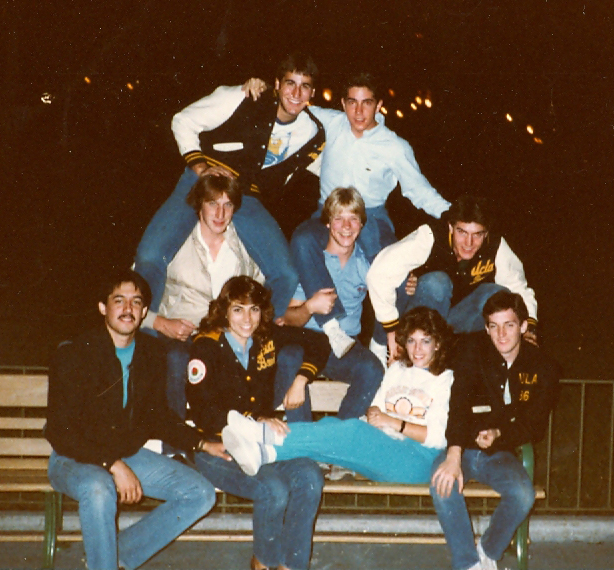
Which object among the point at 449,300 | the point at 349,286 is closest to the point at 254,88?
the point at 349,286

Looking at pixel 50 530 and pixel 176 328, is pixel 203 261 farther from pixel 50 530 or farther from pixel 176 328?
pixel 50 530

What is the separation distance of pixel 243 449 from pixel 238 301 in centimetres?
79

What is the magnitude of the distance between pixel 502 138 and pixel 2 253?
1167 centimetres

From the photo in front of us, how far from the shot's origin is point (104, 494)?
342 cm

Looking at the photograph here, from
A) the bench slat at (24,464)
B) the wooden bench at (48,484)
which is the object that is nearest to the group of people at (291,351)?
the wooden bench at (48,484)

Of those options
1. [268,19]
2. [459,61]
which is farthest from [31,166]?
[459,61]

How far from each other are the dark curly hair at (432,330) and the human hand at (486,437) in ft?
1.27

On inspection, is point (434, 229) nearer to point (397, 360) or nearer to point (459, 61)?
point (397, 360)

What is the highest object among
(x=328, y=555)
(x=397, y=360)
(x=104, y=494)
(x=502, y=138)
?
(x=502, y=138)

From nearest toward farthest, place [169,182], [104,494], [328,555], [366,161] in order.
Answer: [104,494]
[328,555]
[366,161]
[169,182]

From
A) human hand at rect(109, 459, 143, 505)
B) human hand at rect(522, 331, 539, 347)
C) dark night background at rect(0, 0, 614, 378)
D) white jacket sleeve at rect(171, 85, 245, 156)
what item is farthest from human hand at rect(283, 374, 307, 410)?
dark night background at rect(0, 0, 614, 378)

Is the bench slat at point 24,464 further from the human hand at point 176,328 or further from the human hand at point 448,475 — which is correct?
the human hand at point 448,475

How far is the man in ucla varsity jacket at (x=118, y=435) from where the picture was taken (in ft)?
11.4

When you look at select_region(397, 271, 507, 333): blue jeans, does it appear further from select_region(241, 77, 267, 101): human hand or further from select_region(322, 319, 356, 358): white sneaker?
select_region(241, 77, 267, 101): human hand
